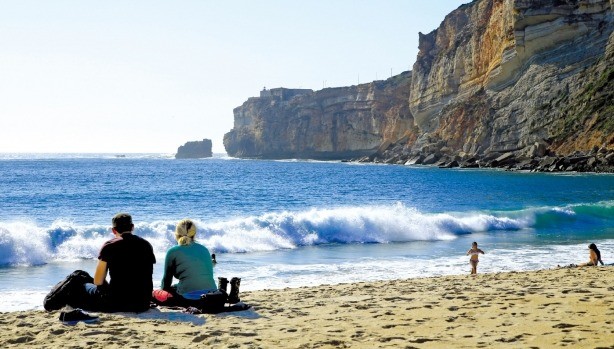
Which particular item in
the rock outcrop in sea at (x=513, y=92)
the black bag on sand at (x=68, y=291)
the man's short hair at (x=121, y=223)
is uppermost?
the rock outcrop in sea at (x=513, y=92)

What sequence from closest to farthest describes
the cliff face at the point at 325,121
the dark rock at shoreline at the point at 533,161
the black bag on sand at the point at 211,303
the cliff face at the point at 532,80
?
the black bag on sand at the point at 211,303 < the dark rock at shoreline at the point at 533,161 < the cliff face at the point at 532,80 < the cliff face at the point at 325,121

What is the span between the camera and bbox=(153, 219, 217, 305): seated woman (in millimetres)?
8062

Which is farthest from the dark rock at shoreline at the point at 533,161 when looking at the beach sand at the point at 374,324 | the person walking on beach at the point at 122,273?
the person walking on beach at the point at 122,273

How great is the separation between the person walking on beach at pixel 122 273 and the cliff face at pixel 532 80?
65485 millimetres

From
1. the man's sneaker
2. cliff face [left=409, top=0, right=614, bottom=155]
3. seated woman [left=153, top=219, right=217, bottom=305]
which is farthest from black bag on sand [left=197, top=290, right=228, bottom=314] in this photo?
cliff face [left=409, top=0, right=614, bottom=155]

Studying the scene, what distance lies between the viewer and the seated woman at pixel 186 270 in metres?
8.06

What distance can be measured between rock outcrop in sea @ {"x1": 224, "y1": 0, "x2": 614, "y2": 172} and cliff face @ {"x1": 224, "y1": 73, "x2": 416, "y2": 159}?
124 centimetres

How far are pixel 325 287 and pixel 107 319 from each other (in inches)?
195

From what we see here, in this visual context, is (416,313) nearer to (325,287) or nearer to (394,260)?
(325,287)

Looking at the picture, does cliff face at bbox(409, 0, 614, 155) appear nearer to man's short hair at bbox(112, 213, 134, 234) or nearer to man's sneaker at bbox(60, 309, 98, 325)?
man's short hair at bbox(112, 213, 134, 234)

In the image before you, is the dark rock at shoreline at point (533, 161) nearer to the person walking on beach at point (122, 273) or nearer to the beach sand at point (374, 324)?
the beach sand at point (374, 324)

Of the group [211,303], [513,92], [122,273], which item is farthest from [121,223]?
[513,92]

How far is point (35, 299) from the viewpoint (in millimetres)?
11836

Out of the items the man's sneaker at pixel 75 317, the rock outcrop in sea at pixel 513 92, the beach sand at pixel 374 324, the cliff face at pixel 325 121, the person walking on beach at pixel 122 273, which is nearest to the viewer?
the beach sand at pixel 374 324
